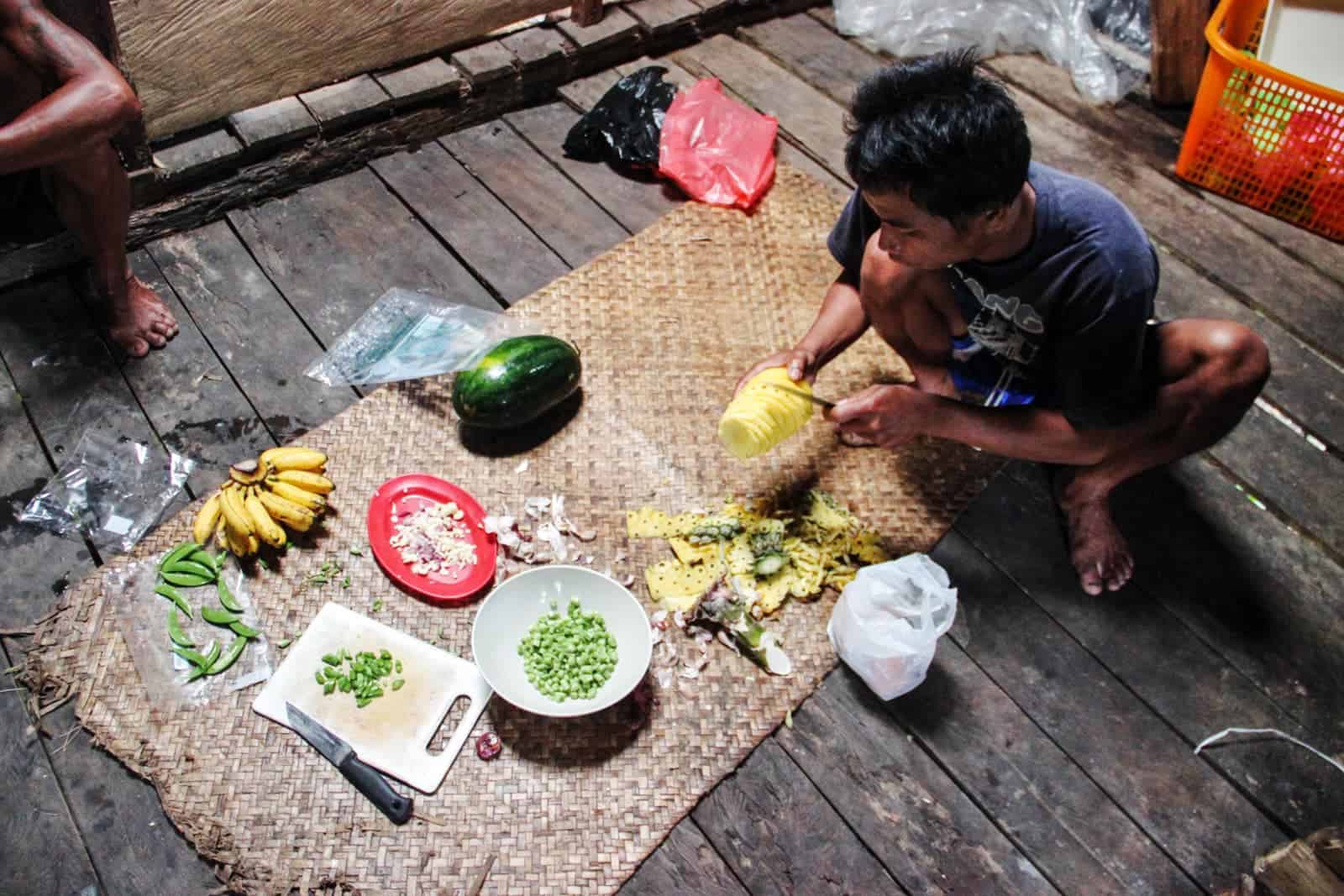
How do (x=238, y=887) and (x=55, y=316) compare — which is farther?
(x=55, y=316)

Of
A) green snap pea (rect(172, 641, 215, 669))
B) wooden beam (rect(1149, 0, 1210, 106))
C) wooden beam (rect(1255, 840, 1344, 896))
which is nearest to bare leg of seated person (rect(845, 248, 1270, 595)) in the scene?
wooden beam (rect(1255, 840, 1344, 896))

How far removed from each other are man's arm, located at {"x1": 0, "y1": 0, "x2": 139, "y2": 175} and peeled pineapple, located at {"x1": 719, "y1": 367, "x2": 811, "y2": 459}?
5.31 ft

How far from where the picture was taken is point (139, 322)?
2.53m

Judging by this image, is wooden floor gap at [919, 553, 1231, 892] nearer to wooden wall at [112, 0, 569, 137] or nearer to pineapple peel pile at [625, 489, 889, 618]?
pineapple peel pile at [625, 489, 889, 618]

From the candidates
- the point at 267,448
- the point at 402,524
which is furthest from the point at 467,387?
the point at 267,448

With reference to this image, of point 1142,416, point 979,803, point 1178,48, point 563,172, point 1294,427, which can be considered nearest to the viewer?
point 979,803

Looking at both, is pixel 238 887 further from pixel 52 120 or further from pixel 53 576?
pixel 52 120

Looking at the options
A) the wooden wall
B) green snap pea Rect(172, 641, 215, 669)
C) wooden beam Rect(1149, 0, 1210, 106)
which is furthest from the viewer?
wooden beam Rect(1149, 0, 1210, 106)

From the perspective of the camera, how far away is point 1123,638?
2.21m

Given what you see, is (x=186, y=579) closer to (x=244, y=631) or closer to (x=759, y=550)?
(x=244, y=631)

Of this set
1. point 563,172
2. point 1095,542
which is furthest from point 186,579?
point 1095,542

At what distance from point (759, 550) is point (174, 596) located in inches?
52.1

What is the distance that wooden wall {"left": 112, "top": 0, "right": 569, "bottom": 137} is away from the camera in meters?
2.57

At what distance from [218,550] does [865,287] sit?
1661mm
